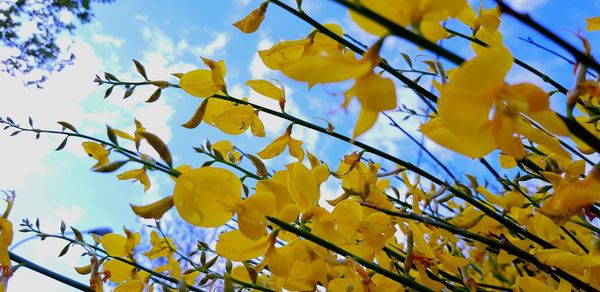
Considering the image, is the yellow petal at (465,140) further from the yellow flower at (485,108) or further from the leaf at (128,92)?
the leaf at (128,92)

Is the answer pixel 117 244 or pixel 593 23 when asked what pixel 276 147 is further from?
pixel 593 23

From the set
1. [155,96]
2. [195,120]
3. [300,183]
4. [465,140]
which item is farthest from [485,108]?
[155,96]

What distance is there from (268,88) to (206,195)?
43cm

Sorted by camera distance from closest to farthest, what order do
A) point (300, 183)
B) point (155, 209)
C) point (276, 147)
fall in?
point (155, 209), point (300, 183), point (276, 147)

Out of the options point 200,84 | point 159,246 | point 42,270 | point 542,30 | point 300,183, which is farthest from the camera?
point 159,246

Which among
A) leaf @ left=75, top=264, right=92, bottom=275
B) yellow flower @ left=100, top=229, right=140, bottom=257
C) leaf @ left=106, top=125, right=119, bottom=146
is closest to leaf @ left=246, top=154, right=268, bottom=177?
leaf @ left=106, top=125, right=119, bottom=146

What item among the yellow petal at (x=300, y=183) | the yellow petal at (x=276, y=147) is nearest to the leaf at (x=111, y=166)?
the yellow petal at (x=300, y=183)

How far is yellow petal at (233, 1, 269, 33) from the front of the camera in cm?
72

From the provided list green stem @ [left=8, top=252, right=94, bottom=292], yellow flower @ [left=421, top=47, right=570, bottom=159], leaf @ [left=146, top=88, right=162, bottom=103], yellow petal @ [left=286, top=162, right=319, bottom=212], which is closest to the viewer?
yellow flower @ [left=421, top=47, right=570, bottom=159]

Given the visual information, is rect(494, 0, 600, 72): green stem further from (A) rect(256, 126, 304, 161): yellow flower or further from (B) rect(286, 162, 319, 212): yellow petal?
(A) rect(256, 126, 304, 161): yellow flower

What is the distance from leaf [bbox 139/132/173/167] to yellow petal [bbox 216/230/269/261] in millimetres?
124

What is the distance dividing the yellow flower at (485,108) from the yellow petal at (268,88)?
529mm

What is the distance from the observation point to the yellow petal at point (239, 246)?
619 mm

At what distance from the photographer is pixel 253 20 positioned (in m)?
0.73
